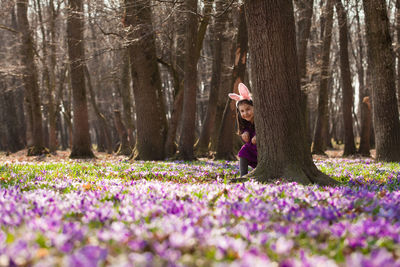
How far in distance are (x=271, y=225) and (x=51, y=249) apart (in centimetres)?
167

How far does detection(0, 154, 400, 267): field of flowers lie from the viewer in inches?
84.1

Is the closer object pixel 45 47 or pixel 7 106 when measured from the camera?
pixel 45 47

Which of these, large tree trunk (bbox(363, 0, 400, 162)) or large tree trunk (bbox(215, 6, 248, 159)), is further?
large tree trunk (bbox(215, 6, 248, 159))

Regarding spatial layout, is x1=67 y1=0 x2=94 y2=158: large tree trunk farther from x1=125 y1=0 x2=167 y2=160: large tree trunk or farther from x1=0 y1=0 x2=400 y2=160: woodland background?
x1=125 y1=0 x2=167 y2=160: large tree trunk

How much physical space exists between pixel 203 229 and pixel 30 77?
20670mm

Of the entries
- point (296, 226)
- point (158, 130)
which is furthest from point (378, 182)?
point (158, 130)

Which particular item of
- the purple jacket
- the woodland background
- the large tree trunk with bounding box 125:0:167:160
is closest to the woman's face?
the purple jacket

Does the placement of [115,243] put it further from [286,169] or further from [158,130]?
[158,130]

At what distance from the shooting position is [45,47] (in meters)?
26.1

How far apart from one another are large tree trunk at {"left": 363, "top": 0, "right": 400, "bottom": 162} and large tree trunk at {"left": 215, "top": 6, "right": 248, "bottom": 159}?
4389 millimetres

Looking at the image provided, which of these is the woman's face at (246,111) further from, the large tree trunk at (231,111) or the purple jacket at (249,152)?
the large tree trunk at (231,111)

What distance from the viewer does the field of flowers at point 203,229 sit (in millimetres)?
2137

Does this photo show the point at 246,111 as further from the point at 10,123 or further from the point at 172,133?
the point at 10,123

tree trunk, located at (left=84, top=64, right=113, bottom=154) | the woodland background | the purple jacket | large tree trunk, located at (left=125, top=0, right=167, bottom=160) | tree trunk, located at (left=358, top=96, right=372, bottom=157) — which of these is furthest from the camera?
tree trunk, located at (left=84, top=64, right=113, bottom=154)
